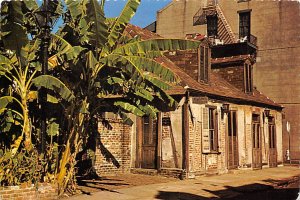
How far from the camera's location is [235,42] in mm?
28812

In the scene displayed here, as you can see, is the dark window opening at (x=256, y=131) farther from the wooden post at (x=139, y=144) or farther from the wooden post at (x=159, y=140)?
the wooden post at (x=139, y=144)

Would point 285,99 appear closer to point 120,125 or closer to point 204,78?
point 204,78

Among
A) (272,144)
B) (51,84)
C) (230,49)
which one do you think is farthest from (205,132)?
(230,49)

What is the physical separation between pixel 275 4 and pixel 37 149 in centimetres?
2328

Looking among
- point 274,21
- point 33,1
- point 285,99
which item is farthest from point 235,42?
point 33,1

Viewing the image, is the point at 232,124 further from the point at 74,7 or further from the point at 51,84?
the point at 51,84

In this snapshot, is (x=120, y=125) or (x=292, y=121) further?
(x=292, y=121)

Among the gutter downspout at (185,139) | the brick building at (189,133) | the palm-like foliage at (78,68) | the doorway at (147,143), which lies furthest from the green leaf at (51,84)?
the doorway at (147,143)

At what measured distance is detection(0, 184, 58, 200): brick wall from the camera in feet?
29.5

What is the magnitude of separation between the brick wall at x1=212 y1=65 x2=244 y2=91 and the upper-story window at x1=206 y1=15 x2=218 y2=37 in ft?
27.1

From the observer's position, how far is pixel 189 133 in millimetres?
15836

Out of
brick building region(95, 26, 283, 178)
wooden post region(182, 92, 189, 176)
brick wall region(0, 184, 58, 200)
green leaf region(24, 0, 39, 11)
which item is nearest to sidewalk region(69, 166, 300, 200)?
brick wall region(0, 184, 58, 200)

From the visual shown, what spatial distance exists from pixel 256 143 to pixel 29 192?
15.1m

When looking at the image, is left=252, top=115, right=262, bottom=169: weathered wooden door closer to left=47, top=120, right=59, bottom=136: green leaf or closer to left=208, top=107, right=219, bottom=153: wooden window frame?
left=208, top=107, right=219, bottom=153: wooden window frame
